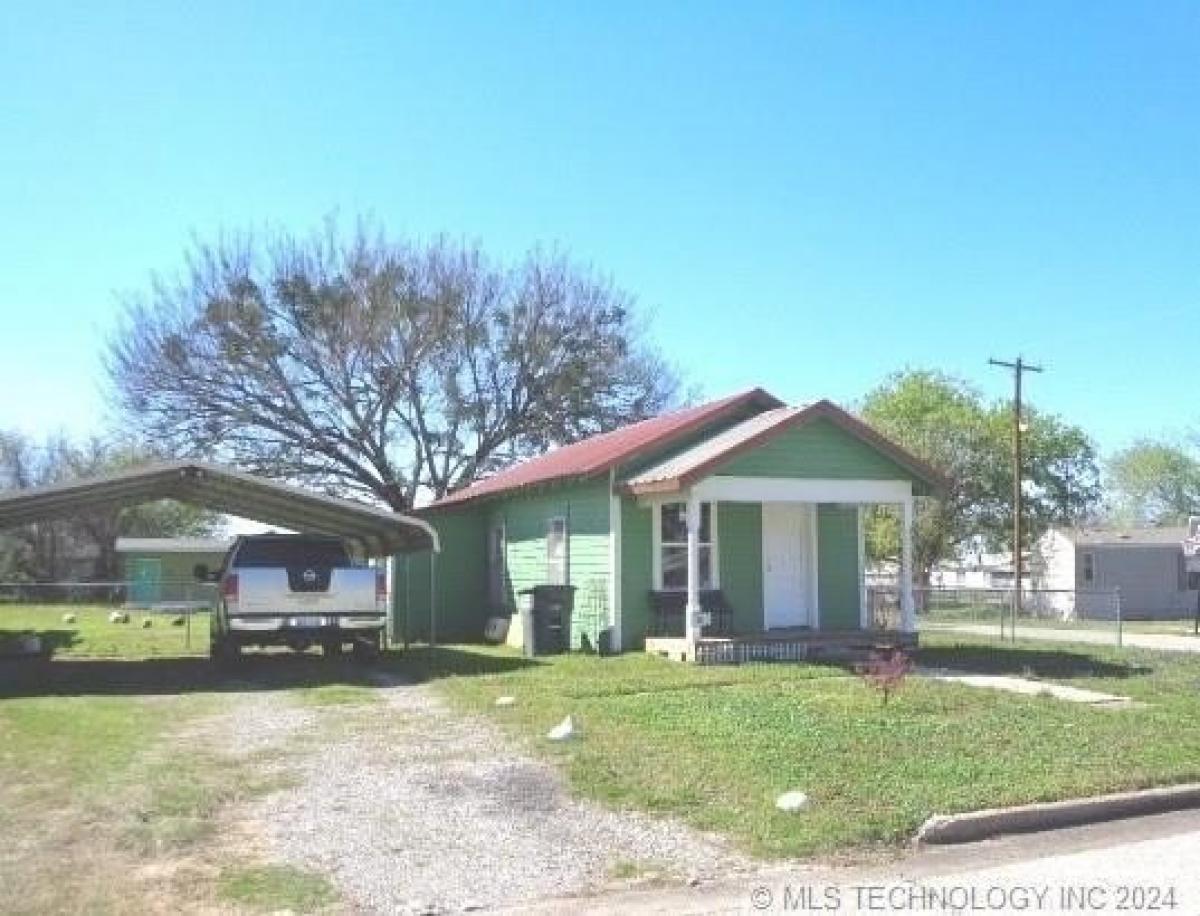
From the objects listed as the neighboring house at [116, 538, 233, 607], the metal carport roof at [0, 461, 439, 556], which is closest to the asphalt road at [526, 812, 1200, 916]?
the metal carport roof at [0, 461, 439, 556]

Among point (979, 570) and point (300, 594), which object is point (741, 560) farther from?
point (979, 570)

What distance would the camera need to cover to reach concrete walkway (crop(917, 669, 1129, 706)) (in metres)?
13.0

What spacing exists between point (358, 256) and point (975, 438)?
26803 mm

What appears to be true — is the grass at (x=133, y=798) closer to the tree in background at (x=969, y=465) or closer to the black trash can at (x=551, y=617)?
the black trash can at (x=551, y=617)

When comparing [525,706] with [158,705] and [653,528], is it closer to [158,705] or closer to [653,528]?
[158,705]

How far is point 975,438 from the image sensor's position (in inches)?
1977

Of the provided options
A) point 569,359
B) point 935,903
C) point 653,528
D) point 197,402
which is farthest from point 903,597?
point 197,402

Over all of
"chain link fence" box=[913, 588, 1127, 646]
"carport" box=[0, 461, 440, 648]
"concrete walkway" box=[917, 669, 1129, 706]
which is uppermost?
"carport" box=[0, 461, 440, 648]

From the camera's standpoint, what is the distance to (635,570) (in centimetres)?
A: 1834

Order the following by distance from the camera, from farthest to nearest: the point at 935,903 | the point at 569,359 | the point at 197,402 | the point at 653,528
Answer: the point at 569,359 → the point at 197,402 → the point at 653,528 → the point at 935,903

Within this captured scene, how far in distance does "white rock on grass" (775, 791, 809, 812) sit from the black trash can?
36.2 ft

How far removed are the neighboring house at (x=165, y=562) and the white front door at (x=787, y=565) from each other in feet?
98.4

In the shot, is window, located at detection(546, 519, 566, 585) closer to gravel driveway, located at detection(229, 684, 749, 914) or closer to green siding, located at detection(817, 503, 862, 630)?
green siding, located at detection(817, 503, 862, 630)

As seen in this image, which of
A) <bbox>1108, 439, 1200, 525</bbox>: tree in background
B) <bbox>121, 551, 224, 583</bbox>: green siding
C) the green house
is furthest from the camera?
<bbox>1108, 439, 1200, 525</bbox>: tree in background
